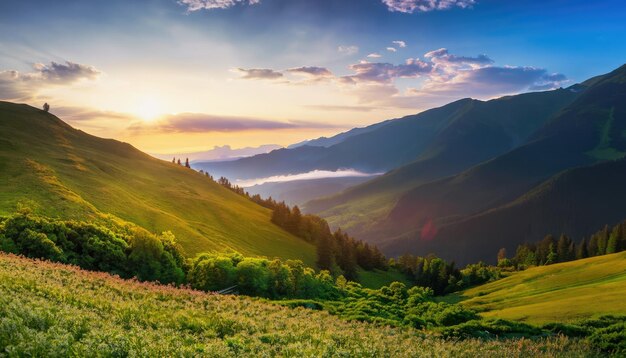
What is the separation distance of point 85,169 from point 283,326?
9857cm

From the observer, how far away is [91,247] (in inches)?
1875

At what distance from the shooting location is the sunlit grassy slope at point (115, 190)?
227 ft

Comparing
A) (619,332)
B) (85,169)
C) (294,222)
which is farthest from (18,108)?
(619,332)

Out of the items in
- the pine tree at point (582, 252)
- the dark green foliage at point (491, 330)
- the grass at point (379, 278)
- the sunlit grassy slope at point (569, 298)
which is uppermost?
the dark green foliage at point (491, 330)

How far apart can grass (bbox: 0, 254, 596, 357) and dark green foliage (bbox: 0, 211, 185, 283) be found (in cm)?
1257

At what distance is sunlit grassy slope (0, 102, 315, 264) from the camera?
6912 cm

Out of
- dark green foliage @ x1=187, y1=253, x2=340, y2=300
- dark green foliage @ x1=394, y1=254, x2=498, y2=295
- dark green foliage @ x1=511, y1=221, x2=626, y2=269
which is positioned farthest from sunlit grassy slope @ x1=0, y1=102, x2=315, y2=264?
dark green foliage @ x1=511, y1=221, x2=626, y2=269

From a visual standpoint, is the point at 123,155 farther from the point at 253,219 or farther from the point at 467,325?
the point at 467,325

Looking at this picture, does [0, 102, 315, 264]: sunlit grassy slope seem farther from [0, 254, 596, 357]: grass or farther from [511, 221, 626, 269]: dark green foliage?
[511, 221, 626, 269]: dark green foliage

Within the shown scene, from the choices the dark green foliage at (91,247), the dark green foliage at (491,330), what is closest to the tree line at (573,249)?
the dark green foliage at (491,330)

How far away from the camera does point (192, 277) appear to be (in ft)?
A: 173

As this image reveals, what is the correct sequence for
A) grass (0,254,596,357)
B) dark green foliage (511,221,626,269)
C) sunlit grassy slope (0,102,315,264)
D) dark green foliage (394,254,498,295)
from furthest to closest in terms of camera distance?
dark green foliage (511,221,626,269)
dark green foliage (394,254,498,295)
sunlit grassy slope (0,102,315,264)
grass (0,254,596,357)

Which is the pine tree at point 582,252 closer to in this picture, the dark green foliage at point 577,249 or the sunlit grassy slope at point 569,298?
the dark green foliage at point 577,249

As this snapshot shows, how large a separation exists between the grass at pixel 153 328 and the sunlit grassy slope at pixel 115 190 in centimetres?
3847
